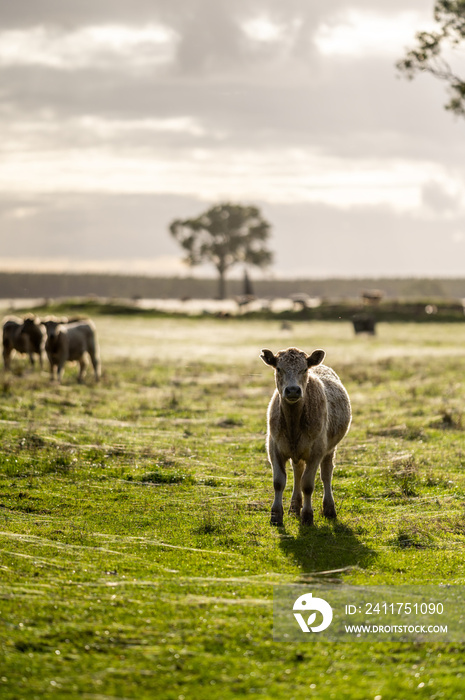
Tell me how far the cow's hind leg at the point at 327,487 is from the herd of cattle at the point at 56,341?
17.6 meters

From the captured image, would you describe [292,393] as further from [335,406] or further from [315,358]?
[335,406]

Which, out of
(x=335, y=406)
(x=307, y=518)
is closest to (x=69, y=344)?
(x=335, y=406)

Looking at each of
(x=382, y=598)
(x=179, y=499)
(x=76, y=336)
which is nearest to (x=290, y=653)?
(x=382, y=598)

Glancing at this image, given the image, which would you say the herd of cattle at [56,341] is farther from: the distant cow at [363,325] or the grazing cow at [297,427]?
the distant cow at [363,325]

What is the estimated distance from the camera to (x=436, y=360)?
39219 millimetres

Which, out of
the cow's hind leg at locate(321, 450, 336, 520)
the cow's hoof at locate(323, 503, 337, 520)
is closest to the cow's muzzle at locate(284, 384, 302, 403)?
the cow's hind leg at locate(321, 450, 336, 520)

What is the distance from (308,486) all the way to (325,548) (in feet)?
3.74

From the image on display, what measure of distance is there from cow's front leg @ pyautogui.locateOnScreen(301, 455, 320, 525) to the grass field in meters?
0.23

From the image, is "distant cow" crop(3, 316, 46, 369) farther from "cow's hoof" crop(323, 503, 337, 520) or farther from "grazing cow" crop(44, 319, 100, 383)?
"cow's hoof" crop(323, 503, 337, 520)

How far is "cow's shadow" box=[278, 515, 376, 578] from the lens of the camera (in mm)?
8961

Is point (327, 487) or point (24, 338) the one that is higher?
point (24, 338)

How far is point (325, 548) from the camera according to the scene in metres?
9.72

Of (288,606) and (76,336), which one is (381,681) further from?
(76,336)

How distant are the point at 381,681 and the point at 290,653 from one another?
764 millimetres
